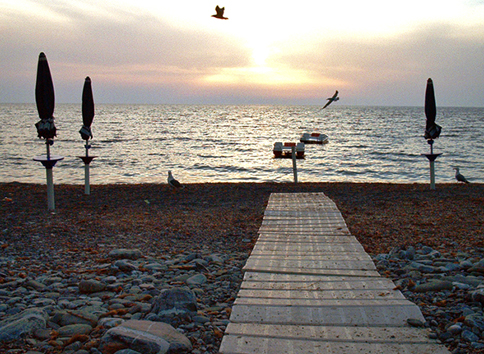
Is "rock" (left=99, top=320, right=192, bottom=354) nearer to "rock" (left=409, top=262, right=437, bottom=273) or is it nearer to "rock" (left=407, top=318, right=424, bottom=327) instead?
"rock" (left=407, top=318, right=424, bottom=327)

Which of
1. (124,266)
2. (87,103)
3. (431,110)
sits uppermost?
(87,103)

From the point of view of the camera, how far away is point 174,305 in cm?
400

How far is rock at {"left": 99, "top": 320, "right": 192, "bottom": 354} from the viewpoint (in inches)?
126

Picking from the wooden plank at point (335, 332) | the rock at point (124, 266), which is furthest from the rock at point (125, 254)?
the wooden plank at point (335, 332)

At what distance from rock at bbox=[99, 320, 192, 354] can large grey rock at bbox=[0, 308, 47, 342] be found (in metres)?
0.73

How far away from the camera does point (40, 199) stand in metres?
10.9

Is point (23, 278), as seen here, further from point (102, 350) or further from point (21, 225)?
point (21, 225)

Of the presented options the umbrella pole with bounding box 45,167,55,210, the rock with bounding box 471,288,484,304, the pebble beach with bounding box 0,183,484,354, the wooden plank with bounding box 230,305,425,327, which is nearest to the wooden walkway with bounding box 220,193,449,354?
the wooden plank with bounding box 230,305,425,327

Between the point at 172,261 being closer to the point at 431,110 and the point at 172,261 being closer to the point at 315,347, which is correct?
the point at 315,347

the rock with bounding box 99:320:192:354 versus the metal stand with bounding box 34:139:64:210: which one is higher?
the metal stand with bounding box 34:139:64:210

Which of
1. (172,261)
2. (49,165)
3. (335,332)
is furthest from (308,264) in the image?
(49,165)

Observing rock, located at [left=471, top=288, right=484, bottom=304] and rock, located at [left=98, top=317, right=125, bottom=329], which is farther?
rock, located at [left=471, top=288, right=484, bottom=304]

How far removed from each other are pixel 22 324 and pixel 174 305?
4.27 feet

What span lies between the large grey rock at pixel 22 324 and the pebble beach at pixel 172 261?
11 millimetres
